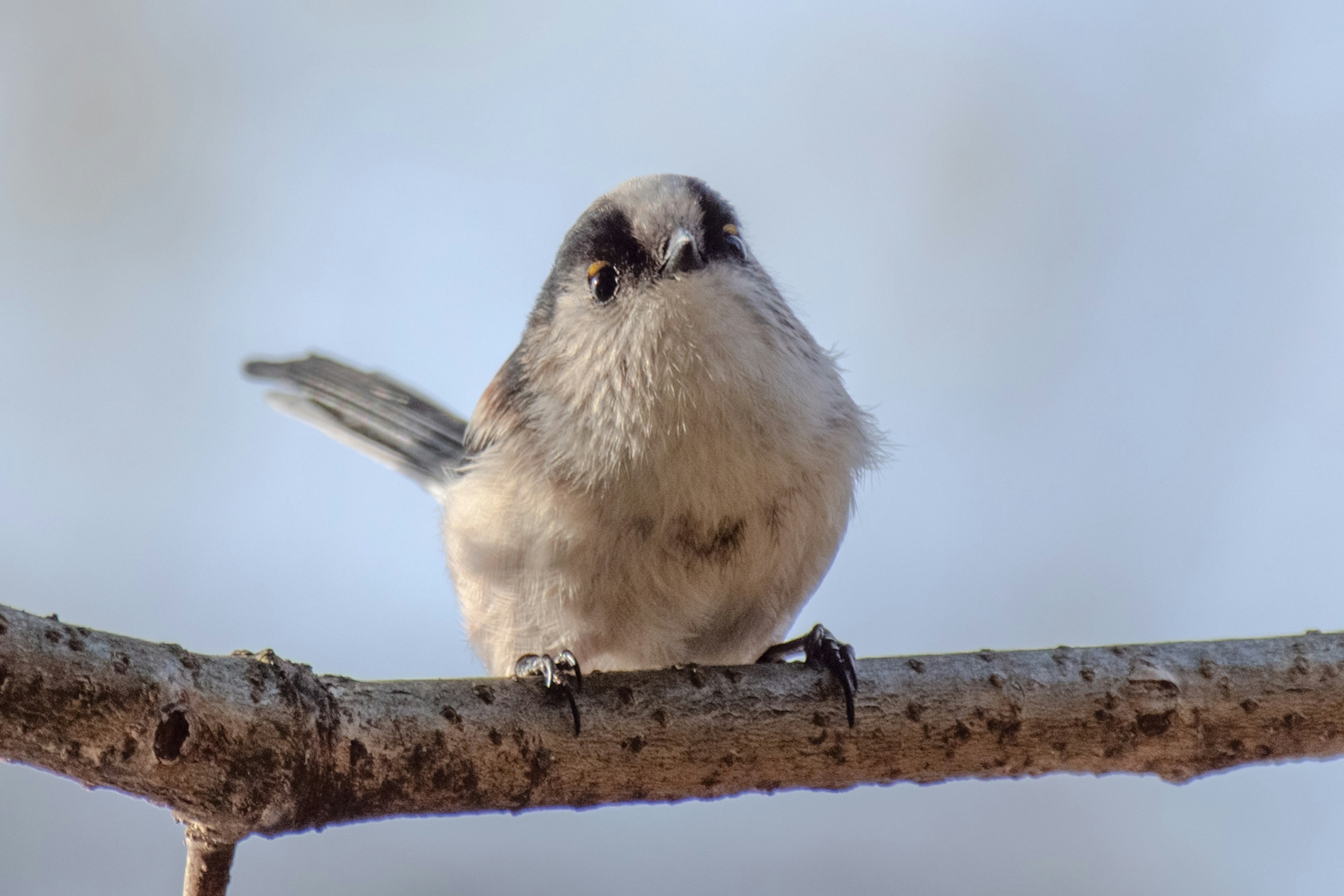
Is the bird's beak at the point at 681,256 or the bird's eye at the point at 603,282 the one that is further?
the bird's eye at the point at 603,282

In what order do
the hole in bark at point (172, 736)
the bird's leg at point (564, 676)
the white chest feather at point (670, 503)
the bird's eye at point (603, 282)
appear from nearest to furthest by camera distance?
the hole in bark at point (172, 736) < the bird's leg at point (564, 676) < the white chest feather at point (670, 503) < the bird's eye at point (603, 282)

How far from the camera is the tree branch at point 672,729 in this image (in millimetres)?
1338

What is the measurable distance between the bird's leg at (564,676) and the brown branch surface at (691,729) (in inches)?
0.7

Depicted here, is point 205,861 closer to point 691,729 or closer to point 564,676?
point 564,676

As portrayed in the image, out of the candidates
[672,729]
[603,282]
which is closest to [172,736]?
[672,729]

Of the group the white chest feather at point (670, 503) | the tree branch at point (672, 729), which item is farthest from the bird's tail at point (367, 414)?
the tree branch at point (672, 729)

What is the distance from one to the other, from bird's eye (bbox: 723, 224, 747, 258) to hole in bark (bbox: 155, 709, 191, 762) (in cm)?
128

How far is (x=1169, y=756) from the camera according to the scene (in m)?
1.74

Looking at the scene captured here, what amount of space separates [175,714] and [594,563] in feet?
2.50

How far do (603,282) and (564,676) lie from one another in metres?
0.76

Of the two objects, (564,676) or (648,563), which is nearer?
(564,676)

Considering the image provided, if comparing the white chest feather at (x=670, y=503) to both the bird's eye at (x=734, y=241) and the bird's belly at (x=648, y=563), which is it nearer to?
the bird's belly at (x=648, y=563)

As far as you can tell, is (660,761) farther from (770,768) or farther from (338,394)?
(338,394)

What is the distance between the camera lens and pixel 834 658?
5.75ft
